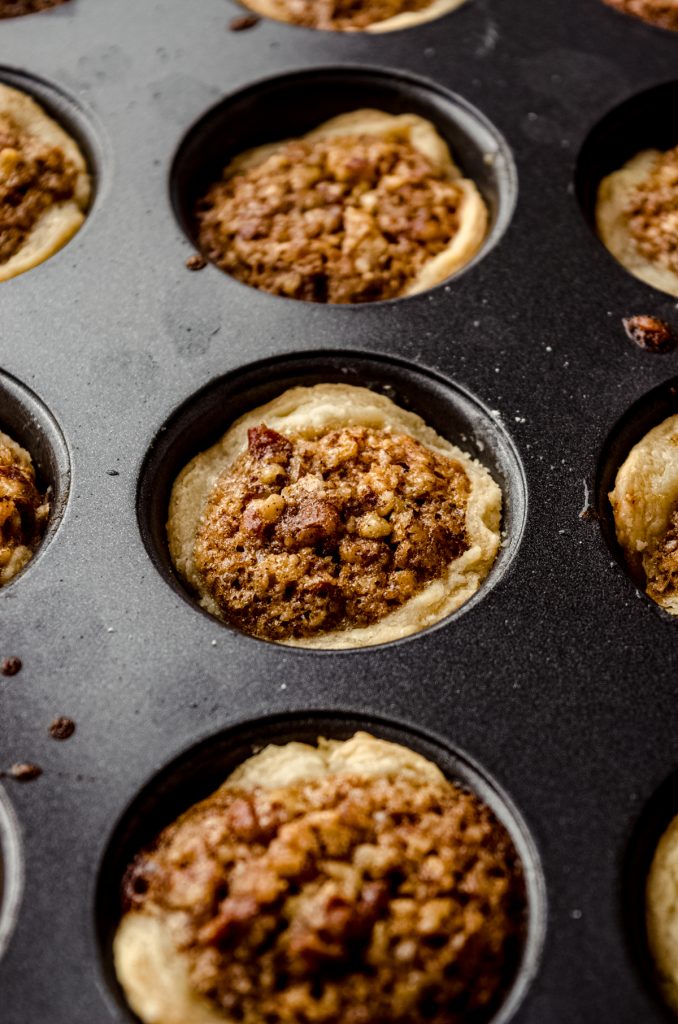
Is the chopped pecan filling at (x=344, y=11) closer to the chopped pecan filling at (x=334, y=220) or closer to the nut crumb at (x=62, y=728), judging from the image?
the chopped pecan filling at (x=334, y=220)

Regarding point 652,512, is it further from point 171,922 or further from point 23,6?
point 23,6

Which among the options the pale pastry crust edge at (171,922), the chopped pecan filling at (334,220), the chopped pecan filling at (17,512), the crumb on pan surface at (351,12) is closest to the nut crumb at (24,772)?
the pale pastry crust edge at (171,922)

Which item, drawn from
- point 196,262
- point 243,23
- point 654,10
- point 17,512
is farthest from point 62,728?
point 654,10

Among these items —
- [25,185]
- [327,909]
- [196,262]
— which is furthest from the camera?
[25,185]

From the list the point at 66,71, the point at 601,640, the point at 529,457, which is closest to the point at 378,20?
the point at 66,71

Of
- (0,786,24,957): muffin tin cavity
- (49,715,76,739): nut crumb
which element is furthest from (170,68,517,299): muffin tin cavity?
(0,786,24,957): muffin tin cavity
